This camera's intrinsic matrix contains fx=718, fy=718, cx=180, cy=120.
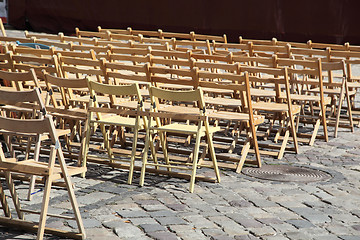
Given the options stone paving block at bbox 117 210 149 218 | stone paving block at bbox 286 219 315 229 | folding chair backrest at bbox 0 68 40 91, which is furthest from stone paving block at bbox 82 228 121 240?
folding chair backrest at bbox 0 68 40 91

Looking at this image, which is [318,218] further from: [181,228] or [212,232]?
[181,228]

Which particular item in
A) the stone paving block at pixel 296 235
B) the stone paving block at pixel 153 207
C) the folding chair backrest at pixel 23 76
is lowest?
the stone paving block at pixel 296 235

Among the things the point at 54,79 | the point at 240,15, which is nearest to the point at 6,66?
the point at 54,79

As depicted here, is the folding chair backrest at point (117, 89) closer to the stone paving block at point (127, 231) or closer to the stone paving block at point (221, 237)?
the stone paving block at point (127, 231)

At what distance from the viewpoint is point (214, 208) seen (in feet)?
20.2

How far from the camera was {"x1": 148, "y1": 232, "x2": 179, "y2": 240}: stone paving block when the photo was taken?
5.32 meters

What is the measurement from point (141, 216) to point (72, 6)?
19.8m

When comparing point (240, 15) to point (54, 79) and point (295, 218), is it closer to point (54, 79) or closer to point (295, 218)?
point (54, 79)

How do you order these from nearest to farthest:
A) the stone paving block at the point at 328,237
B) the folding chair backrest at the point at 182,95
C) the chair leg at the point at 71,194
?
1. the chair leg at the point at 71,194
2. the stone paving block at the point at 328,237
3. the folding chair backrest at the point at 182,95

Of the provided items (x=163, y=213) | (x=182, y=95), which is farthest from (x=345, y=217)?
(x=182, y=95)

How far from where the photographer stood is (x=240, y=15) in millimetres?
22734

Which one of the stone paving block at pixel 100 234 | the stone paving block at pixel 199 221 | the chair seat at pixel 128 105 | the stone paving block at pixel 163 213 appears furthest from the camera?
the chair seat at pixel 128 105

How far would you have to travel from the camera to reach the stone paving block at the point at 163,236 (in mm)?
5325

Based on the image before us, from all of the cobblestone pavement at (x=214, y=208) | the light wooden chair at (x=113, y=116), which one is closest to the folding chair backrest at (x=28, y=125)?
the cobblestone pavement at (x=214, y=208)
